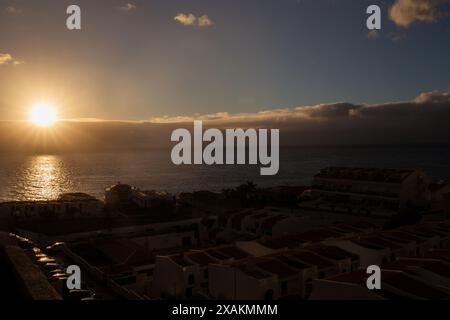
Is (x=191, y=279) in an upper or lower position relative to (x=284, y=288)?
lower

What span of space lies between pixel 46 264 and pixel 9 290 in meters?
3.55

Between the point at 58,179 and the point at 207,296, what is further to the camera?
the point at 58,179

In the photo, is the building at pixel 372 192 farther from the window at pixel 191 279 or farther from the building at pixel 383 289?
the building at pixel 383 289

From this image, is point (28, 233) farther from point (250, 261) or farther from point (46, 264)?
point (46, 264)

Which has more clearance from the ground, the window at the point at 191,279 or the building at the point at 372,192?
the building at the point at 372,192

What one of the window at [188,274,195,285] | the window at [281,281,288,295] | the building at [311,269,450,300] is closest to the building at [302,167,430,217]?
the window at [281,281,288,295]

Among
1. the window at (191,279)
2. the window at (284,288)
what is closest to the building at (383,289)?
the window at (284,288)

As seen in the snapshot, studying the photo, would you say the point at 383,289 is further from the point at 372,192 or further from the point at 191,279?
the point at 372,192

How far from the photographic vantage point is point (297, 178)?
114 meters

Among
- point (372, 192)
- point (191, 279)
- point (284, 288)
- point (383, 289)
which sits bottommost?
point (191, 279)

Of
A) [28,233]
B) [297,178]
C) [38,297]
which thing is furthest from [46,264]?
[297,178]

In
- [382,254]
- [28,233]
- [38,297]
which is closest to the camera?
[38,297]

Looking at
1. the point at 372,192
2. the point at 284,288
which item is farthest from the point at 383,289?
the point at 372,192

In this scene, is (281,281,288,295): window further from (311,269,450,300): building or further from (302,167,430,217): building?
(302,167,430,217): building
